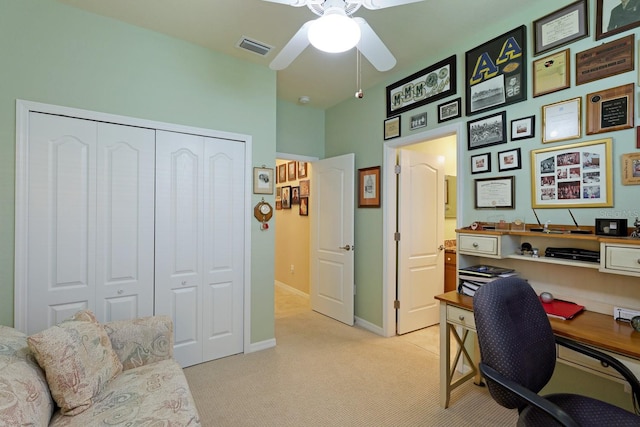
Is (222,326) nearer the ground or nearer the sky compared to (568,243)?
nearer the ground

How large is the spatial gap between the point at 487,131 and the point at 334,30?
5.36 ft

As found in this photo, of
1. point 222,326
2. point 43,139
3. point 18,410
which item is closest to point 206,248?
point 222,326

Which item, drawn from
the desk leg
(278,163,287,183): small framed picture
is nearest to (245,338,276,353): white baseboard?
the desk leg

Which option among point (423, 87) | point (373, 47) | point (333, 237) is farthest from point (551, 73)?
point (333, 237)

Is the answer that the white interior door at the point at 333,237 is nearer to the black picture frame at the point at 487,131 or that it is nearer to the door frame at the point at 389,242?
the door frame at the point at 389,242

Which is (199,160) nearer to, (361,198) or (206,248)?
(206,248)

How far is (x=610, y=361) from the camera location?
1.31 meters

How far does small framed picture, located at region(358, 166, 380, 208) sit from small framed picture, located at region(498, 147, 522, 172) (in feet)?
4.24

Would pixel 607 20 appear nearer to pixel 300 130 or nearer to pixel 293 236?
pixel 300 130

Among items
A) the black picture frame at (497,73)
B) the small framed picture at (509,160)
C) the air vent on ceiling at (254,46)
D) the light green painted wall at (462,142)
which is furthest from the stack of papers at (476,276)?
the air vent on ceiling at (254,46)

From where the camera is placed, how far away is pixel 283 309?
4.18 meters

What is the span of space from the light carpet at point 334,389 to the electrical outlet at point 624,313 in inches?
35.3

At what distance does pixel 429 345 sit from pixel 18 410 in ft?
9.78

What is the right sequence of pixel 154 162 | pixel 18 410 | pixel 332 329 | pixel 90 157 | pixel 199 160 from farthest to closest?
pixel 332 329
pixel 199 160
pixel 154 162
pixel 90 157
pixel 18 410
